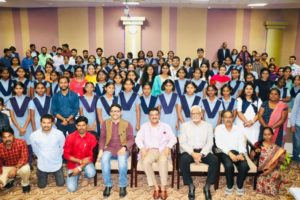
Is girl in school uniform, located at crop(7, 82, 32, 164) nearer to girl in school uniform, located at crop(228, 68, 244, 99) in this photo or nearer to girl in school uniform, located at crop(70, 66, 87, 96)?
girl in school uniform, located at crop(70, 66, 87, 96)

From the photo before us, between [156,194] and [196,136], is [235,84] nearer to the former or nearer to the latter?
[196,136]

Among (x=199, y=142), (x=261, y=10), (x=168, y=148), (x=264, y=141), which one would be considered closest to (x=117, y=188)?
(x=168, y=148)

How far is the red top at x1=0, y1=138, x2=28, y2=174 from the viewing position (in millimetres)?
4180

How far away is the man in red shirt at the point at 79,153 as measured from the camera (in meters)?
4.27

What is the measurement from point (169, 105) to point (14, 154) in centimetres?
243

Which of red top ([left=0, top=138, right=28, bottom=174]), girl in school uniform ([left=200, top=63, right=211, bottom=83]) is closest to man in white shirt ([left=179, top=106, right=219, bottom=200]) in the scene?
red top ([left=0, top=138, right=28, bottom=174])

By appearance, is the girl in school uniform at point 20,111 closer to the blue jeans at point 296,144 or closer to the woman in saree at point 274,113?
the woman in saree at point 274,113

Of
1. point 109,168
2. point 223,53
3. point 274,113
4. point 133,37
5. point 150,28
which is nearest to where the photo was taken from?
point 109,168

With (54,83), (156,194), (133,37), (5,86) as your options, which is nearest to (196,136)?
(156,194)

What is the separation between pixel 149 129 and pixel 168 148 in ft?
1.27

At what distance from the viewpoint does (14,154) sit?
422 cm

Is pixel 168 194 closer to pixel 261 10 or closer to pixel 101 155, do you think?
pixel 101 155

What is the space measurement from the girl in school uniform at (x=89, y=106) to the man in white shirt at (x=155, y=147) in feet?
3.55

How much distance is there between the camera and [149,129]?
4453 millimetres
